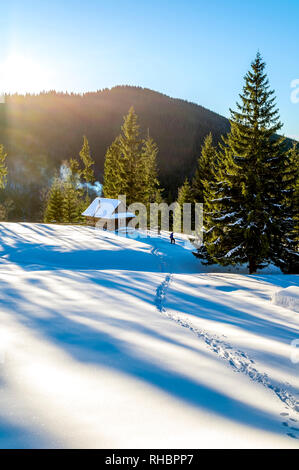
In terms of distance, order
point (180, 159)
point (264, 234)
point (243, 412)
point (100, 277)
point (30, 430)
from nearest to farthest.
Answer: point (30, 430)
point (243, 412)
point (100, 277)
point (264, 234)
point (180, 159)

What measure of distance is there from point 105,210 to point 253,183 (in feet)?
76.3

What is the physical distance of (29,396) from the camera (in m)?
3.63

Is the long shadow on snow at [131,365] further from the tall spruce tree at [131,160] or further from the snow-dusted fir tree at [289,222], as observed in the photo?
the tall spruce tree at [131,160]

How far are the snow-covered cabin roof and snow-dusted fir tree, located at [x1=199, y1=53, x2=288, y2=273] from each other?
776 inches

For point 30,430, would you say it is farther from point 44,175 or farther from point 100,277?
point 44,175

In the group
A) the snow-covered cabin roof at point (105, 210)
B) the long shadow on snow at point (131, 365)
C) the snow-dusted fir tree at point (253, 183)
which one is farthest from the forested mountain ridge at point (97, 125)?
the long shadow on snow at point (131, 365)

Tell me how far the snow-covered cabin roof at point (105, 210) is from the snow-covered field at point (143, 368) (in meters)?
24.6

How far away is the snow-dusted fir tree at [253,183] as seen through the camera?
15.9 m

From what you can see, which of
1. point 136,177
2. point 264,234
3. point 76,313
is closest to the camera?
point 76,313

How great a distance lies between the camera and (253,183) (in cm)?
1592

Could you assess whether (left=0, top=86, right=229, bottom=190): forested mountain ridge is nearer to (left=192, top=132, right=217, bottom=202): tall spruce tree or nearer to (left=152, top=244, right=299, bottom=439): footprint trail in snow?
(left=192, top=132, right=217, bottom=202): tall spruce tree

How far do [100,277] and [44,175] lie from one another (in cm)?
10608

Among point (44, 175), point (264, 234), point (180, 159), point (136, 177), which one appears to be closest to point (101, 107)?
point (180, 159)
